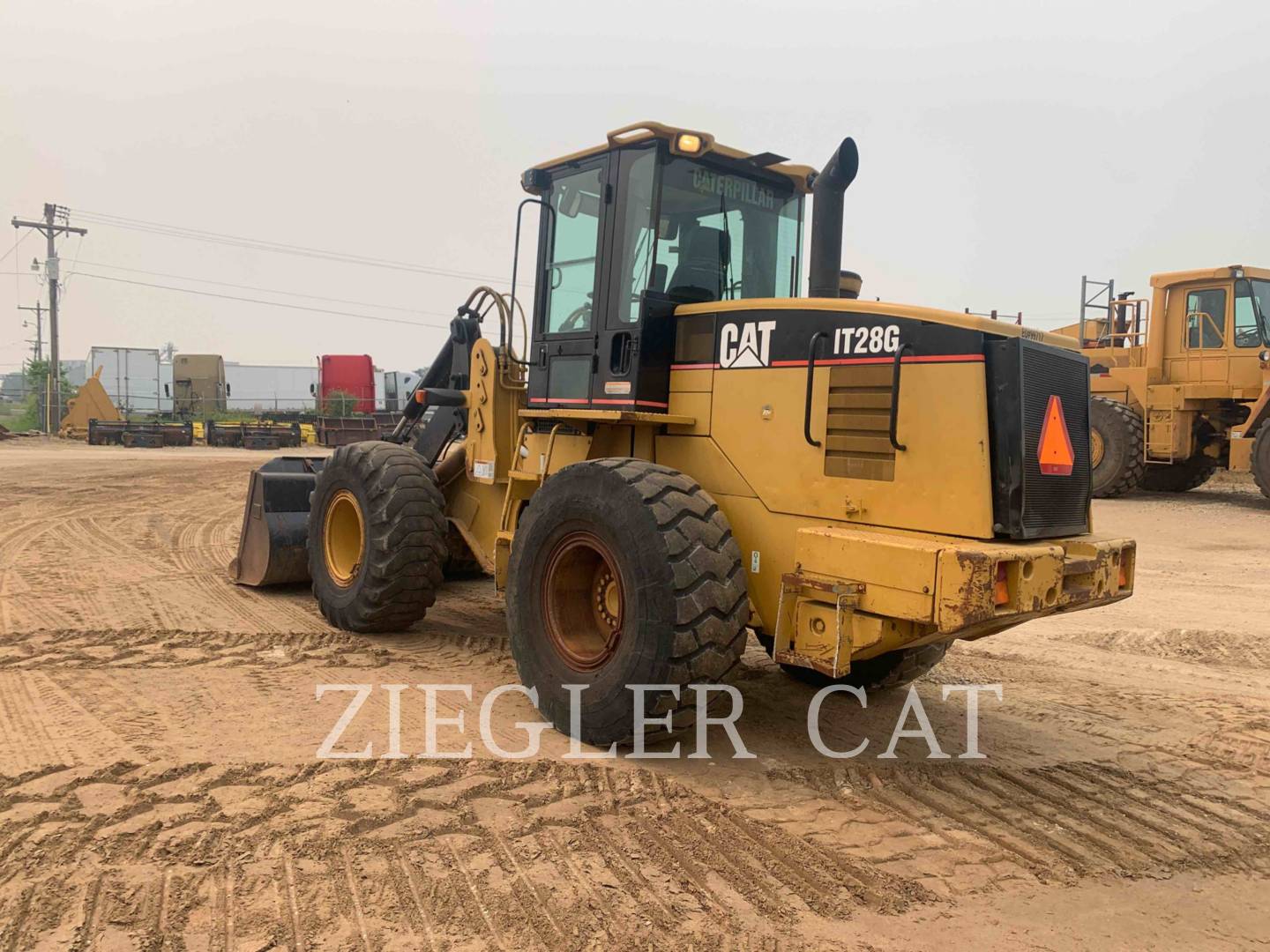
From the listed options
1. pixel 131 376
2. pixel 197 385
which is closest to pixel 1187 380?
pixel 197 385

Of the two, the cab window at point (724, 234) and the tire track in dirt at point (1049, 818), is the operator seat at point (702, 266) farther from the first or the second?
the tire track in dirt at point (1049, 818)

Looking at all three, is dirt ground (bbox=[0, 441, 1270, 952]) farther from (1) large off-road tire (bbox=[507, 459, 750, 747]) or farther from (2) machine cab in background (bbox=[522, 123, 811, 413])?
(2) machine cab in background (bbox=[522, 123, 811, 413])

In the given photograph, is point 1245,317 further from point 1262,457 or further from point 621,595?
point 621,595

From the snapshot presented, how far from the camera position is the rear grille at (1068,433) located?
4066mm

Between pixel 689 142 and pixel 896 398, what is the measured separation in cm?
190

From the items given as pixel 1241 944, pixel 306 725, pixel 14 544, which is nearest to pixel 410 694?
pixel 306 725

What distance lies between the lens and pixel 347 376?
41500mm

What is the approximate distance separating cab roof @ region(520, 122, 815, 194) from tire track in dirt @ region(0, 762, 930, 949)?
3.21 metres

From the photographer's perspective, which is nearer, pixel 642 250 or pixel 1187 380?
pixel 642 250

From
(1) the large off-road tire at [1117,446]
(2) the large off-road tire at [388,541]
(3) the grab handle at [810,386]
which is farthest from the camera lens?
(1) the large off-road tire at [1117,446]

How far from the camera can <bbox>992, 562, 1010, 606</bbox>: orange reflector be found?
3812 mm

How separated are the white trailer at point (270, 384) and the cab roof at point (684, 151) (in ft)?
148

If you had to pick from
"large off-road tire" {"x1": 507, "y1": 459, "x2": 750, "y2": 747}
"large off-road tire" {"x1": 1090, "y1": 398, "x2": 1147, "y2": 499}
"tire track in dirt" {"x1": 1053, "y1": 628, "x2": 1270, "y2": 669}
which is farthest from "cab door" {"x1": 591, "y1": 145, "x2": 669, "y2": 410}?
"large off-road tire" {"x1": 1090, "y1": 398, "x2": 1147, "y2": 499}

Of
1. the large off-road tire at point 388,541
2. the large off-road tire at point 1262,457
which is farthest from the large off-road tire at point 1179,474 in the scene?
the large off-road tire at point 388,541
